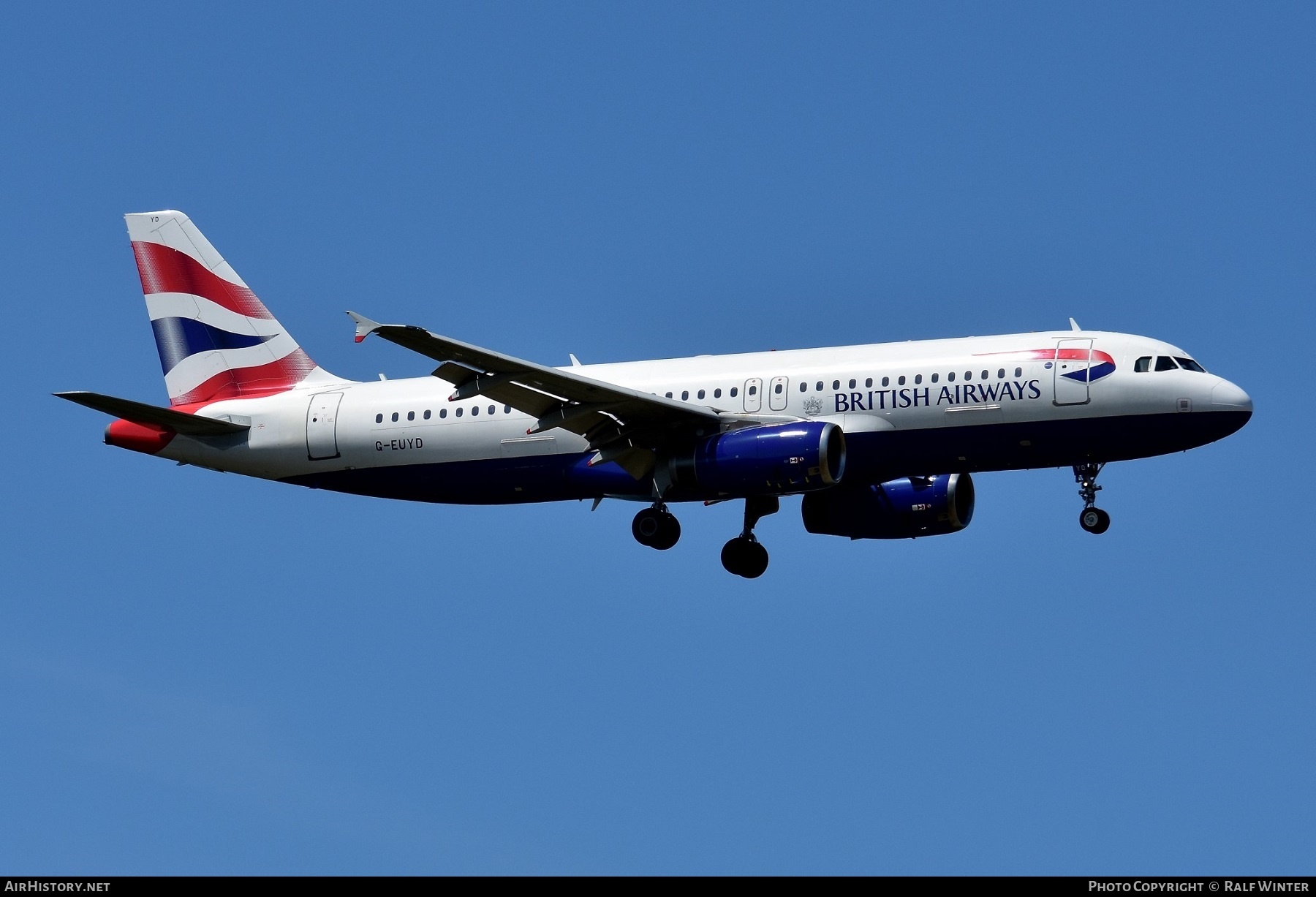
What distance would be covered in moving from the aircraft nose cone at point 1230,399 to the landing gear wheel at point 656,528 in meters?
12.6

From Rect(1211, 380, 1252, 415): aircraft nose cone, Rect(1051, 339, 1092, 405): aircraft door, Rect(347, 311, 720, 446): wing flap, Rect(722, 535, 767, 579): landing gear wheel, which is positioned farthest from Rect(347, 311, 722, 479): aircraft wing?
Rect(1211, 380, 1252, 415): aircraft nose cone

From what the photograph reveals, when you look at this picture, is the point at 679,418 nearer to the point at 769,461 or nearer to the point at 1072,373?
the point at 769,461

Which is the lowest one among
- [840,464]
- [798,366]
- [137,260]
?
[840,464]

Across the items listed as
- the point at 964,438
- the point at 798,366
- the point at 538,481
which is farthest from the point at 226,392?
the point at 964,438

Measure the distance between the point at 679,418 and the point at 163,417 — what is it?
518 inches

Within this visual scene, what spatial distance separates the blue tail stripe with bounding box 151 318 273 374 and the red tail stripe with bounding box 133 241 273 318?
782mm

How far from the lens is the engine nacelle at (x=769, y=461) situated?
42.1 m

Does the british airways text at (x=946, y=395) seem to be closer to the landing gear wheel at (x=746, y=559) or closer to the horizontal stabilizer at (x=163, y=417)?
the landing gear wheel at (x=746, y=559)

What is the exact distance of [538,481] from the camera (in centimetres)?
4662

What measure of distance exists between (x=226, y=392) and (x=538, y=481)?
943 cm

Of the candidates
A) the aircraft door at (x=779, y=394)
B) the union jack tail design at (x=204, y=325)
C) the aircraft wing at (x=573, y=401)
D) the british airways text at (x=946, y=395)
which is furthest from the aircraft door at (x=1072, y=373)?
the union jack tail design at (x=204, y=325)
